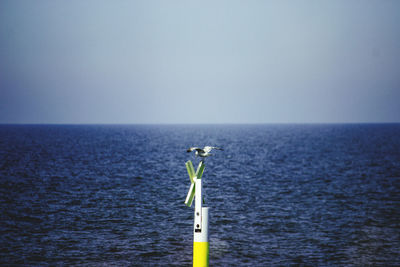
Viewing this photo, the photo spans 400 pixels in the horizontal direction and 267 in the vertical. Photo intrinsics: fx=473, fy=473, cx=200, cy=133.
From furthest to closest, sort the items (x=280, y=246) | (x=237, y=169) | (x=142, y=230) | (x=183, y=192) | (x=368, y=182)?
(x=237, y=169) → (x=368, y=182) → (x=183, y=192) → (x=142, y=230) → (x=280, y=246)

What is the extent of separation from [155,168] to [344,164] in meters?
26.1

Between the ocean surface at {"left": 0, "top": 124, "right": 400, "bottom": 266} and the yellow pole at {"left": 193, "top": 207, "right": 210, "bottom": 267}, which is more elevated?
the yellow pole at {"left": 193, "top": 207, "right": 210, "bottom": 267}

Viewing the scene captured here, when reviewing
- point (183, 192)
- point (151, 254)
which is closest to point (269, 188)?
point (183, 192)

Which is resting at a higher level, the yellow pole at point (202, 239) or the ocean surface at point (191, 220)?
the yellow pole at point (202, 239)

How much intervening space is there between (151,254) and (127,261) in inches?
54.8

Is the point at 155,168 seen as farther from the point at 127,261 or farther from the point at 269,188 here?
the point at 127,261

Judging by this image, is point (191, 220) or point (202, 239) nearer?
point (202, 239)

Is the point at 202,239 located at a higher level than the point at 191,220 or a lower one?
higher

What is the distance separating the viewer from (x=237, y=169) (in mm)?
58625

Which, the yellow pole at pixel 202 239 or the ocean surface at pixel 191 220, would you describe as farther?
the ocean surface at pixel 191 220

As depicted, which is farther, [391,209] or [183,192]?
[183,192]

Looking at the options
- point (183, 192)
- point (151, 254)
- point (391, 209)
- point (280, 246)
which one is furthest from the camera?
point (183, 192)

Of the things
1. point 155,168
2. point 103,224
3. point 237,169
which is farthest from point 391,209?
point 155,168

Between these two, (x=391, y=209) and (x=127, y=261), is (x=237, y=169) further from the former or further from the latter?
(x=127, y=261)
